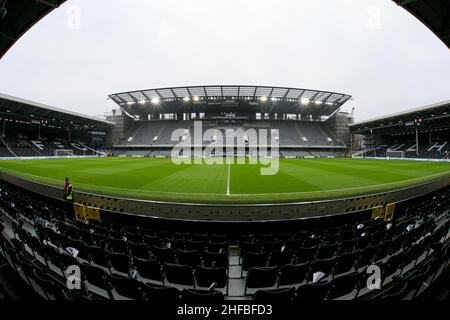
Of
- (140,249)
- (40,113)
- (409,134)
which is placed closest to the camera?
(140,249)

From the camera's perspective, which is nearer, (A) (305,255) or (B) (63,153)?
(A) (305,255)

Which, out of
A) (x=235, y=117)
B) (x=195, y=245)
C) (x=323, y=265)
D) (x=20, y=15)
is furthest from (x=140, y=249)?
(x=235, y=117)

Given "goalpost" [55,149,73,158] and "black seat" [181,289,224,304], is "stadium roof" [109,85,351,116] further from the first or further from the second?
"black seat" [181,289,224,304]

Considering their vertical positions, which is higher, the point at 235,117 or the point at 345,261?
the point at 235,117

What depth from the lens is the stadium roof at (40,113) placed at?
124ft

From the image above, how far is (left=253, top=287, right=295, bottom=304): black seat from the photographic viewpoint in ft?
8.57

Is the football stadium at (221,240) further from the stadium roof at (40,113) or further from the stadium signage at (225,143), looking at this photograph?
the stadium signage at (225,143)

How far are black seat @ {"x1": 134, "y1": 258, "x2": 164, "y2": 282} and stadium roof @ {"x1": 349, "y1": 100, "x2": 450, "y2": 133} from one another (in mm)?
50871

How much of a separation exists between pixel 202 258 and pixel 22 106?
182ft

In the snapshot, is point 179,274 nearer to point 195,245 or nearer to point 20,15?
point 195,245

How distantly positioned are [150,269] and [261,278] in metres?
2.17

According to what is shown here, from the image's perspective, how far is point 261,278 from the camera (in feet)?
12.1
